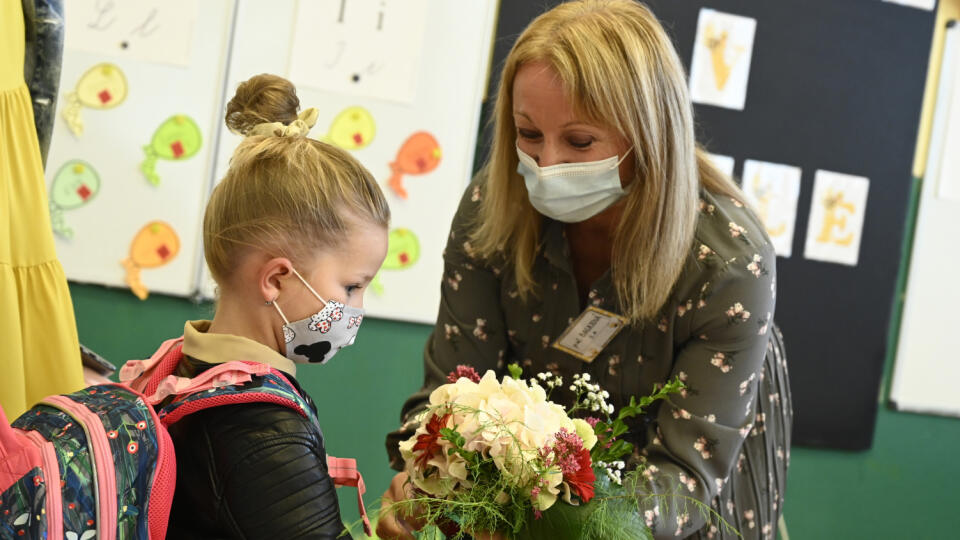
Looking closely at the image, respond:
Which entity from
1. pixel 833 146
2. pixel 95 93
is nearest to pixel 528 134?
pixel 95 93

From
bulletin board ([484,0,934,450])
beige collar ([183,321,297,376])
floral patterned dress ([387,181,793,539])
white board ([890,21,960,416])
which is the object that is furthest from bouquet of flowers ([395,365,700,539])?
white board ([890,21,960,416])

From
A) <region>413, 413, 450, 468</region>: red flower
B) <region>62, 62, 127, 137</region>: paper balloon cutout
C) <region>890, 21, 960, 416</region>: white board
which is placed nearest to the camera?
<region>413, 413, 450, 468</region>: red flower

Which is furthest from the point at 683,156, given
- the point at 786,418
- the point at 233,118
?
the point at 233,118

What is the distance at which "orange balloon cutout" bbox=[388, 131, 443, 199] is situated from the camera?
3.30m

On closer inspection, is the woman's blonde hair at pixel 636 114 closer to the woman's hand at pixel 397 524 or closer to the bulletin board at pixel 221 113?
the woman's hand at pixel 397 524

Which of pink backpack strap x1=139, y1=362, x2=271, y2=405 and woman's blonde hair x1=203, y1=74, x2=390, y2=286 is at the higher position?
woman's blonde hair x1=203, y1=74, x2=390, y2=286

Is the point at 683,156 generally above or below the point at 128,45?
below

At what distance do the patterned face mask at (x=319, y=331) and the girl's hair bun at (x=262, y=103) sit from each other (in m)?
0.25

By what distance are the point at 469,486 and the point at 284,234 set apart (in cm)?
43

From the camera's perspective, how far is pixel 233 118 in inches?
56.4

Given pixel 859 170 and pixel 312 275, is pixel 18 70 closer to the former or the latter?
pixel 312 275

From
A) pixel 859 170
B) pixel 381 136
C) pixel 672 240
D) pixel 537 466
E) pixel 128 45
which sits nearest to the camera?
pixel 537 466

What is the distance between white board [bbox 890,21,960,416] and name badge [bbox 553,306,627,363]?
2553mm

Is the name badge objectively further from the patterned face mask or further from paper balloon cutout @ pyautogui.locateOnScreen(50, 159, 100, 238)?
paper balloon cutout @ pyautogui.locateOnScreen(50, 159, 100, 238)
